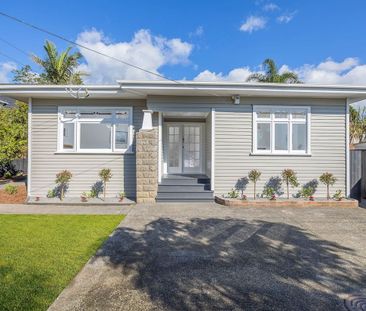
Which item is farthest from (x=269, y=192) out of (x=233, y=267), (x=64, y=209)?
(x=64, y=209)

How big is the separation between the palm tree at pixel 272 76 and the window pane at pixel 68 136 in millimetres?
14291

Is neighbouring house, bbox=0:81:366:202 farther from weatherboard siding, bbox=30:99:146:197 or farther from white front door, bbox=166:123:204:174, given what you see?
white front door, bbox=166:123:204:174

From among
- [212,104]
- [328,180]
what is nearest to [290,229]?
[328,180]

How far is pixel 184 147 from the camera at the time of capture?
30.1ft

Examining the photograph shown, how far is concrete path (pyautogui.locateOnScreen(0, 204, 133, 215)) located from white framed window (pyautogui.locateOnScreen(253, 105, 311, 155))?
15.4ft

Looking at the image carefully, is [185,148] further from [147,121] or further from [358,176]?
[358,176]

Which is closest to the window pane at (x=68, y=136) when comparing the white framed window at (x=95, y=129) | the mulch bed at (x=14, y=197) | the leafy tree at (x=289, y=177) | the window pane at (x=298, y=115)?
the white framed window at (x=95, y=129)

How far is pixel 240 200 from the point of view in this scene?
22.7ft

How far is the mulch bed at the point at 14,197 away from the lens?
286 inches

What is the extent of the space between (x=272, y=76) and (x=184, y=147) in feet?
41.1

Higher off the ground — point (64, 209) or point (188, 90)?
point (188, 90)

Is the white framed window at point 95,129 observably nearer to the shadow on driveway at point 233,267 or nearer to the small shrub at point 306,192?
the shadow on driveway at point 233,267

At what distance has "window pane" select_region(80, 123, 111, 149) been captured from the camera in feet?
A: 25.9

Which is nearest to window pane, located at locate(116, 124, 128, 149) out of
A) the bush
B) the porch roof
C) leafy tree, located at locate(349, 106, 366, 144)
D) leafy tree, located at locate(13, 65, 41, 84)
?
the porch roof
